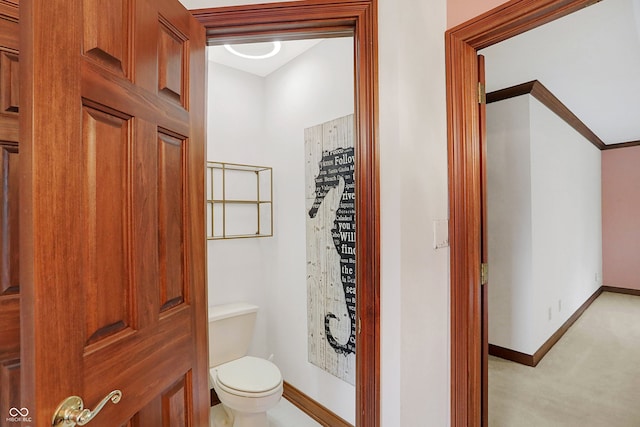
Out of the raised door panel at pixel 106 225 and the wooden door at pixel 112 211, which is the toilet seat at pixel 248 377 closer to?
the wooden door at pixel 112 211

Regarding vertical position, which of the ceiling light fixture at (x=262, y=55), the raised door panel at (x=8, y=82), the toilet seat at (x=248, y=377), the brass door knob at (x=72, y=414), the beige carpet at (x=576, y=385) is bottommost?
the beige carpet at (x=576, y=385)

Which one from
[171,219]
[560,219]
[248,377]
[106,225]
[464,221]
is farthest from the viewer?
[560,219]

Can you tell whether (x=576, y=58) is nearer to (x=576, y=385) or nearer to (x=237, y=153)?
(x=576, y=385)

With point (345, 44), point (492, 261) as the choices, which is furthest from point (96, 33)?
point (492, 261)

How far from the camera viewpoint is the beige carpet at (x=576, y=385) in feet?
6.60

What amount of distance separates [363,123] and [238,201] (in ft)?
4.83

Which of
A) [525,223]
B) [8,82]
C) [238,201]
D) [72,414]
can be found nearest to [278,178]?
[238,201]

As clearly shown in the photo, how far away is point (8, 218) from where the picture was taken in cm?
78

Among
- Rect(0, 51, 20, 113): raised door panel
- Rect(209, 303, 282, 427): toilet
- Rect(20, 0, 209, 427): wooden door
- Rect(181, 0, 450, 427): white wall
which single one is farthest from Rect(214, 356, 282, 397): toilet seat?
Rect(0, 51, 20, 113): raised door panel

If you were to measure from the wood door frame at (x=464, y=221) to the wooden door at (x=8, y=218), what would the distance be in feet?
4.81

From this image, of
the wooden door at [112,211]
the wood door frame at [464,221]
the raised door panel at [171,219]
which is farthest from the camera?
the wood door frame at [464,221]

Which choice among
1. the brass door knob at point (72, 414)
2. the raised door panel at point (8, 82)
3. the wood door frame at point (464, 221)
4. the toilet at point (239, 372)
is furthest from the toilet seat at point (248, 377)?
the raised door panel at point (8, 82)

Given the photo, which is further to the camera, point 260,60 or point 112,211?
point 260,60

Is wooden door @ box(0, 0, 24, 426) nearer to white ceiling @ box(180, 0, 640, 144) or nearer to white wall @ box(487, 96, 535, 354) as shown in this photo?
white ceiling @ box(180, 0, 640, 144)
